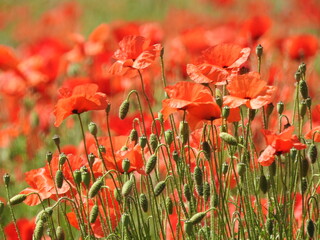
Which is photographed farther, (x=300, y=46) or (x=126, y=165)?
(x=300, y=46)

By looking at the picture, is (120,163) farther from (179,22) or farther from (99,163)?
(179,22)

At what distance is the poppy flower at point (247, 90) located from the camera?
165 centimetres

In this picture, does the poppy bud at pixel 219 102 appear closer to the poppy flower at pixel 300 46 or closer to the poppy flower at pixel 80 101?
the poppy flower at pixel 80 101

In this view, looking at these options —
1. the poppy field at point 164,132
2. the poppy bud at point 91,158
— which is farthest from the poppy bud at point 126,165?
the poppy bud at point 91,158

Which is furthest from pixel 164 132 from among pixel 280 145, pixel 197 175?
pixel 280 145

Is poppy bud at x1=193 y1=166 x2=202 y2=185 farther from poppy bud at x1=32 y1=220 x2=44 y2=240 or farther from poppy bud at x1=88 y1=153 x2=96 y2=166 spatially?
poppy bud at x1=32 y1=220 x2=44 y2=240

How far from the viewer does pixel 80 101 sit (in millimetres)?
1718

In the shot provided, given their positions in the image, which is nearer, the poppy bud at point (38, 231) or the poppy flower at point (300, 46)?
the poppy bud at point (38, 231)

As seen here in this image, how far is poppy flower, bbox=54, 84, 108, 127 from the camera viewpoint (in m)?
1.71

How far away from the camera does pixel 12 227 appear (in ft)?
7.28

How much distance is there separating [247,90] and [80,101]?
408mm

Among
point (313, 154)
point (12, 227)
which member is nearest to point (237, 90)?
point (313, 154)

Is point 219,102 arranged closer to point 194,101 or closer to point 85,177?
point 194,101

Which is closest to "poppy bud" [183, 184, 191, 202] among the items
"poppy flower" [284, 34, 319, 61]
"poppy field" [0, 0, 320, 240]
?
"poppy field" [0, 0, 320, 240]
